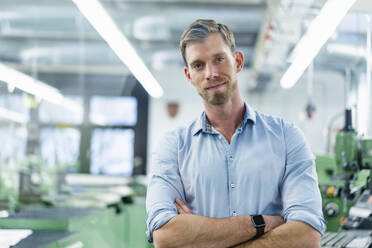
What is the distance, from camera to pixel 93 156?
7.98 m

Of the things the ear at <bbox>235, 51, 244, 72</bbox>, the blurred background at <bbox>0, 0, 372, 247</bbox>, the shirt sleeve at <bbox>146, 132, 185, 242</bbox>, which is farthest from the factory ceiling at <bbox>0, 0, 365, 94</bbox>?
the shirt sleeve at <bbox>146, 132, 185, 242</bbox>

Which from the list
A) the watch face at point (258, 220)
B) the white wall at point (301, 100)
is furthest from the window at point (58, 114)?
the watch face at point (258, 220)

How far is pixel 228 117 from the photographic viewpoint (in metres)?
1.74

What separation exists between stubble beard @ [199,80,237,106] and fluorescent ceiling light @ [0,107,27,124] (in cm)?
203

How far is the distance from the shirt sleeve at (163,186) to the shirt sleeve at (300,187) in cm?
40

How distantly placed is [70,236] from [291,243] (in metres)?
1.66

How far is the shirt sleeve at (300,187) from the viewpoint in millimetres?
1501

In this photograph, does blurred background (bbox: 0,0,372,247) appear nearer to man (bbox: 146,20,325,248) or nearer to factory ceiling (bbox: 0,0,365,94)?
factory ceiling (bbox: 0,0,365,94)

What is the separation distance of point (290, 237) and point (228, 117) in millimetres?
529

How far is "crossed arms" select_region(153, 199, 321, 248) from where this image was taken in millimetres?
1473

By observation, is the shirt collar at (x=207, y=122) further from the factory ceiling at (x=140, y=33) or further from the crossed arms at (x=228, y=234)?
the factory ceiling at (x=140, y=33)

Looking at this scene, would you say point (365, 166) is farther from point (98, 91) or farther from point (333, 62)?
point (98, 91)

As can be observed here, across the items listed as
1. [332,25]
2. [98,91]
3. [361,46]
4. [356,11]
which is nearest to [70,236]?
[332,25]

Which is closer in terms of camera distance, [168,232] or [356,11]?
[168,232]
